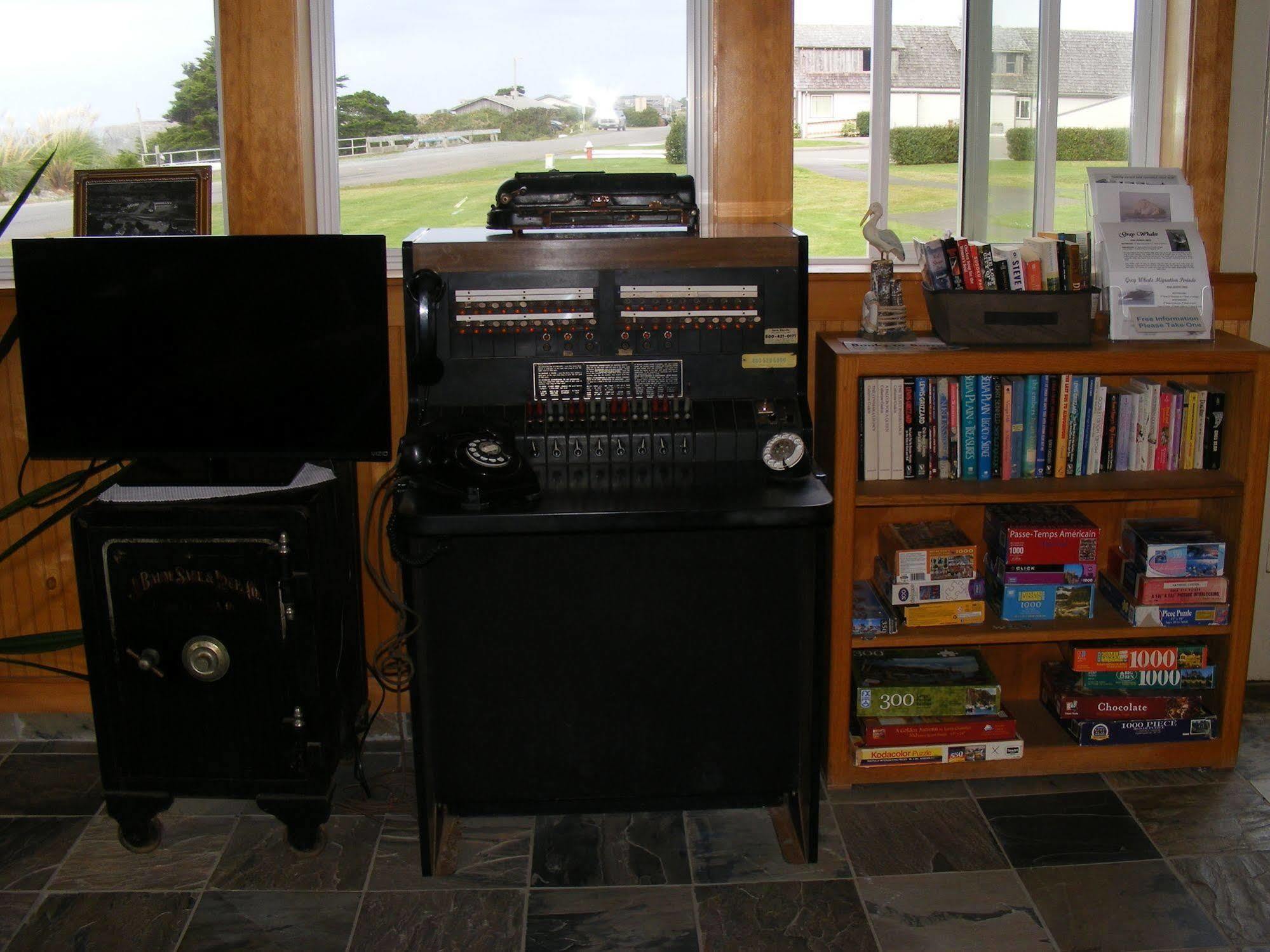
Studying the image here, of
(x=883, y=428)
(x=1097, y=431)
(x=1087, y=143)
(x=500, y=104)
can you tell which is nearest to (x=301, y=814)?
(x=883, y=428)

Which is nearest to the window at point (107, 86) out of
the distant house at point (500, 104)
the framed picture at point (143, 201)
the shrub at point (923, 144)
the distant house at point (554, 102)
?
the framed picture at point (143, 201)

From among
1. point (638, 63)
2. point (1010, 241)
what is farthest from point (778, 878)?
point (638, 63)

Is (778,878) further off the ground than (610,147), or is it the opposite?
(610,147)

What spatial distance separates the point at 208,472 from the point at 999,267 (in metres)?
1.77

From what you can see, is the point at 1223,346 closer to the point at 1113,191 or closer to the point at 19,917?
the point at 1113,191

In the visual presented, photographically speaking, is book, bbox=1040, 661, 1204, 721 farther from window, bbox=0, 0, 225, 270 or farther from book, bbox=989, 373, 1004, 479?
window, bbox=0, 0, 225, 270

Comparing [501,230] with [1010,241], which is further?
[1010,241]

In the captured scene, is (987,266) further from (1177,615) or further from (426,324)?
(426,324)

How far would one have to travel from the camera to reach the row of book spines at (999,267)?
8.94 feet

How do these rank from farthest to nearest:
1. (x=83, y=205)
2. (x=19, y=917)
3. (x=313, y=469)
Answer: (x=83, y=205) → (x=313, y=469) → (x=19, y=917)

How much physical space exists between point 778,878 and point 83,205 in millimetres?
2114

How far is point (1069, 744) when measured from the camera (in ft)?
9.25

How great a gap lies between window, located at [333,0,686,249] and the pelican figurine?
509mm

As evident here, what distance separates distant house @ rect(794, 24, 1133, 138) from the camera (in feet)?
9.78
